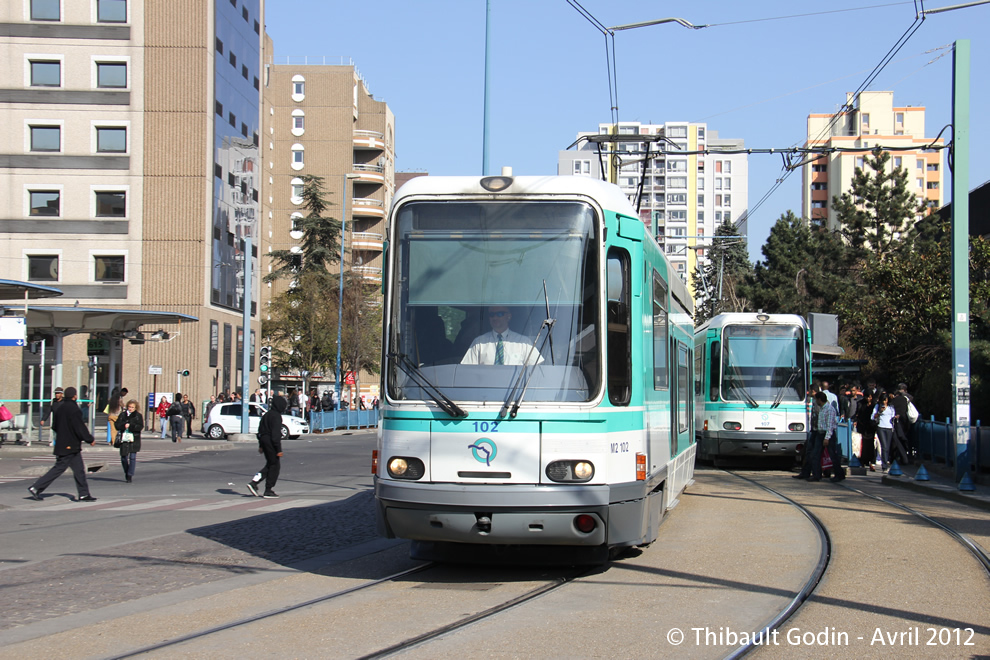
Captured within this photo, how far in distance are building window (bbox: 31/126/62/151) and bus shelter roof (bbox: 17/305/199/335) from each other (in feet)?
47.1

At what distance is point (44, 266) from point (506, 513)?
42.6 m

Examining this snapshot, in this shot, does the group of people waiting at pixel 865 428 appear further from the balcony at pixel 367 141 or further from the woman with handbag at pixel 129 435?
the balcony at pixel 367 141

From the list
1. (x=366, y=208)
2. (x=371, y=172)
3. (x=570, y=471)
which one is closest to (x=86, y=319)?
(x=570, y=471)

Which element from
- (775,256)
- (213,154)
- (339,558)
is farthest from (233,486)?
(775,256)

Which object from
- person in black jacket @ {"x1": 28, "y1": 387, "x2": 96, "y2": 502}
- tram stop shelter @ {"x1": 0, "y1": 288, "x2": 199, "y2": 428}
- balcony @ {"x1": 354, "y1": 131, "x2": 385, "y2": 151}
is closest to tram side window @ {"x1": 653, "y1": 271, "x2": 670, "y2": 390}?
person in black jacket @ {"x1": 28, "y1": 387, "x2": 96, "y2": 502}

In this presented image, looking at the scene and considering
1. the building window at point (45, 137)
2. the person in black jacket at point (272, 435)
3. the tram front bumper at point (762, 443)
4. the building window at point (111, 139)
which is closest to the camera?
the person in black jacket at point (272, 435)

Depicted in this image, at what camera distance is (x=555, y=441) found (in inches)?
304

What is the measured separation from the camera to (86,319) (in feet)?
105

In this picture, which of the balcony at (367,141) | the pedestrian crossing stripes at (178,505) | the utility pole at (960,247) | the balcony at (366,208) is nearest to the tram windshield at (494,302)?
the pedestrian crossing stripes at (178,505)

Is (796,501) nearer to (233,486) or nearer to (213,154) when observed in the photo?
(233,486)

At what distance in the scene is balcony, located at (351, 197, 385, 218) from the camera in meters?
75.4

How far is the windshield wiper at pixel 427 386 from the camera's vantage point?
7.83 metres

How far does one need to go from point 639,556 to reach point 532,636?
11.4 ft

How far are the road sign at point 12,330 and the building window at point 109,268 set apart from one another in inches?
890
